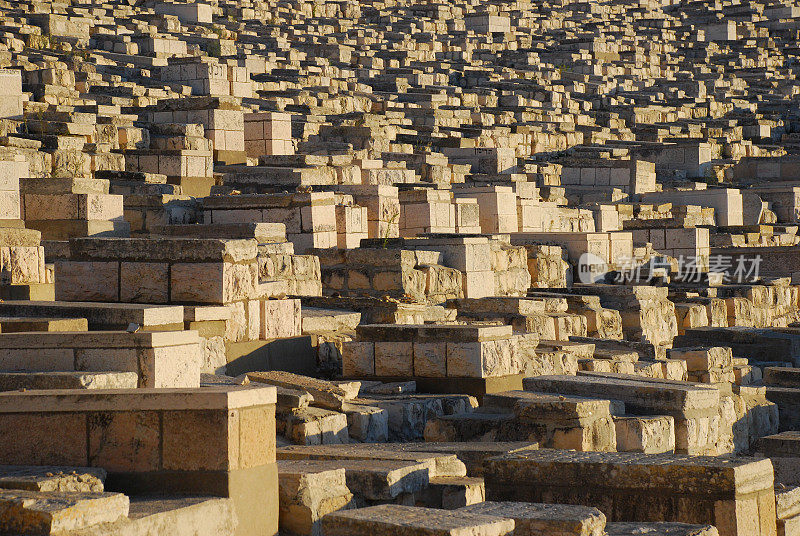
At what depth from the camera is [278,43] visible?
3528cm

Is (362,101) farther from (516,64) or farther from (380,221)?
(516,64)

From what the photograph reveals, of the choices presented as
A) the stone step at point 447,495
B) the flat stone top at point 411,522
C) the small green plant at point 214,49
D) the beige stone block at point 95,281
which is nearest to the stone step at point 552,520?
the flat stone top at point 411,522

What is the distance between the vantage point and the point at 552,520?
5488mm

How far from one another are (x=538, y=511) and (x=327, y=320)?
478 centimetres

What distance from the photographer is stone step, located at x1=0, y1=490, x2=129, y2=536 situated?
15.3 ft

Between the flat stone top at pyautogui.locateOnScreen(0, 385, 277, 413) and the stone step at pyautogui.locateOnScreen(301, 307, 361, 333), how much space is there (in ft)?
14.1

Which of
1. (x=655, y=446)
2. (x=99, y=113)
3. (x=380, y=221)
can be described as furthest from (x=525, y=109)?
(x=655, y=446)

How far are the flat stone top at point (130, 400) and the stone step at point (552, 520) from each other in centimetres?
108

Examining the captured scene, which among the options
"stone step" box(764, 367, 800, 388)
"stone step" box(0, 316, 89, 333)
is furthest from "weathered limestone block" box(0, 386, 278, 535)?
"stone step" box(764, 367, 800, 388)

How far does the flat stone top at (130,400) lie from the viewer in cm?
555

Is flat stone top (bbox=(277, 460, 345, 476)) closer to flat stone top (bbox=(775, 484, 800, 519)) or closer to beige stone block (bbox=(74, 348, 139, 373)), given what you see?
beige stone block (bbox=(74, 348, 139, 373))

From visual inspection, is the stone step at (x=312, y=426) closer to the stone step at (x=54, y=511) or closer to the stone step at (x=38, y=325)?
the stone step at (x=38, y=325)

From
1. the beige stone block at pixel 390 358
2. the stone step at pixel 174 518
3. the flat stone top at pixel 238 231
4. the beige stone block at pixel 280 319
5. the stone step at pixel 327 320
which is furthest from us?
the flat stone top at pixel 238 231

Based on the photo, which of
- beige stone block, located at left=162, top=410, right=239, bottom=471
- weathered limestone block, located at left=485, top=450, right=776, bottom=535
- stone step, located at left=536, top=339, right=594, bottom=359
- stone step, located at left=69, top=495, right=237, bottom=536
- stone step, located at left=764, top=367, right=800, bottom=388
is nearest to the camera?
stone step, located at left=69, top=495, right=237, bottom=536
